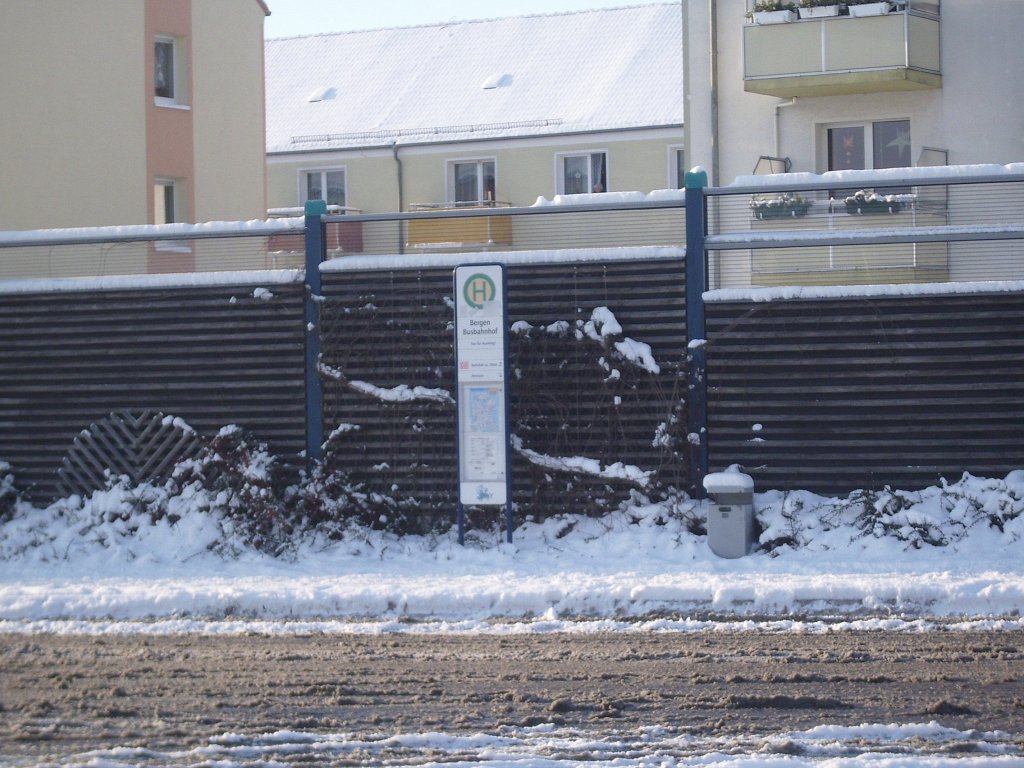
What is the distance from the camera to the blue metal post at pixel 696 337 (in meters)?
10.9

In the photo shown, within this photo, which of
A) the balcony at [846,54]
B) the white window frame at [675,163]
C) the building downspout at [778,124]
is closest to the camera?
the balcony at [846,54]

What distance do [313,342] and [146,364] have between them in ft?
5.16

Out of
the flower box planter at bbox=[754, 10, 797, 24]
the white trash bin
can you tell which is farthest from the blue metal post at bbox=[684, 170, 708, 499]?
the flower box planter at bbox=[754, 10, 797, 24]

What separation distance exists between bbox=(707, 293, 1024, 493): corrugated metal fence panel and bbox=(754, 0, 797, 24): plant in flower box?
39.3 feet

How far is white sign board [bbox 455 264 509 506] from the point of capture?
11.0 metres

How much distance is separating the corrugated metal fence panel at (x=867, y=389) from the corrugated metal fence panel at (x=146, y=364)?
3717mm

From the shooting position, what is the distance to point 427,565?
1065 cm

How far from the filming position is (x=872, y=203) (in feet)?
42.0

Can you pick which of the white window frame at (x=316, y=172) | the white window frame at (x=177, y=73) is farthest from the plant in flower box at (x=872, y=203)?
the white window frame at (x=316, y=172)

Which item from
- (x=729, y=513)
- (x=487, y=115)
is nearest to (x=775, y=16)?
(x=729, y=513)

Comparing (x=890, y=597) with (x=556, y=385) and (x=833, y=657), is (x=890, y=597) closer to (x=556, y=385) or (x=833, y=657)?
(x=833, y=657)

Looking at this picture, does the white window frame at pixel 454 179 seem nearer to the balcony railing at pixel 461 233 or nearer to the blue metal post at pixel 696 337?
the balcony railing at pixel 461 233

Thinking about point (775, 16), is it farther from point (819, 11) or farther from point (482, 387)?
point (482, 387)

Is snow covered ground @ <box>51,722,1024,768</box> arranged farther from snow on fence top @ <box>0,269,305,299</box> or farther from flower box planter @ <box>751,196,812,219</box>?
flower box planter @ <box>751,196,812,219</box>
